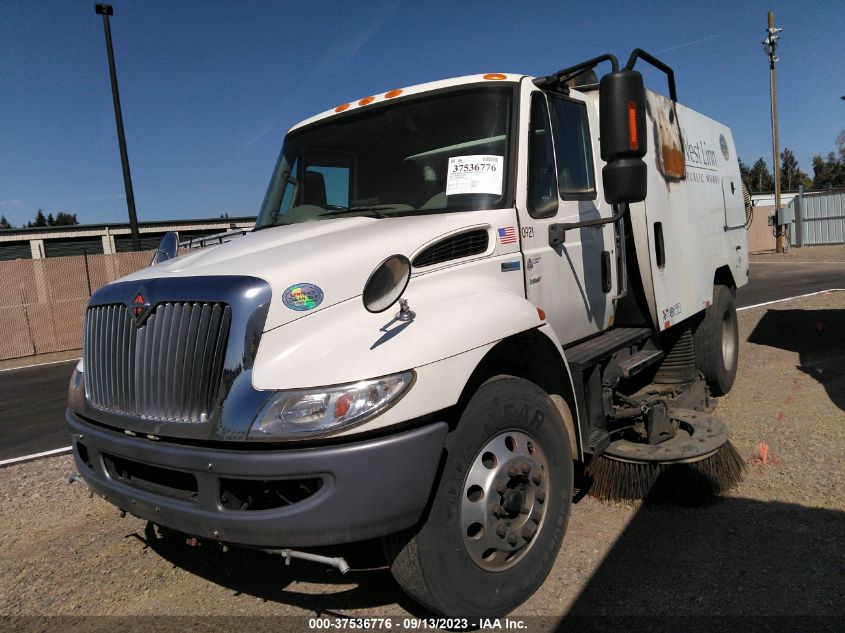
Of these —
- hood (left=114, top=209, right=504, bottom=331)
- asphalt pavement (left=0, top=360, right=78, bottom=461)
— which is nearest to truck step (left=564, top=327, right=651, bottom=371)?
hood (left=114, top=209, right=504, bottom=331)

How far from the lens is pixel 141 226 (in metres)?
29.2

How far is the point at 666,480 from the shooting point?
388 cm

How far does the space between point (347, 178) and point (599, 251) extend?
1677 mm

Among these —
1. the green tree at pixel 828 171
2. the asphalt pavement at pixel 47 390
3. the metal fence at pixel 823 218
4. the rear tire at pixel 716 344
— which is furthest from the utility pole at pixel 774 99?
the green tree at pixel 828 171

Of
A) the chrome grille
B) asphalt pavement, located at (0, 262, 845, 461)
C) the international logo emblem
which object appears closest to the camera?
the chrome grille

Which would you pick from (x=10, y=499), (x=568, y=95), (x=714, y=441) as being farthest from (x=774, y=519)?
(x=10, y=499)

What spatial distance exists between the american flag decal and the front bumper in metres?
1.13

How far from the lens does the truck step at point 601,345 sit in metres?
3.44

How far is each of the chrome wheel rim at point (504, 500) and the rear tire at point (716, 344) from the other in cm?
344

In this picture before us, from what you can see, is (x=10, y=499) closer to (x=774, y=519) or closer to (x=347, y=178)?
(x=347, y=178)

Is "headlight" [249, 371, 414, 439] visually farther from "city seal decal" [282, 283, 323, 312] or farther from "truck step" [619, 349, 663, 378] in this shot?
"truck step" [619, 349, 663, 378]

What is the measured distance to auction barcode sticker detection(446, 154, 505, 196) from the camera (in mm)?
3189

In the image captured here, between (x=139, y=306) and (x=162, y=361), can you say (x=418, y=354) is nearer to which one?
(x=162, y=361)

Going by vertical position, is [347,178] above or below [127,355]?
above
